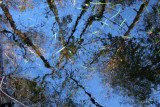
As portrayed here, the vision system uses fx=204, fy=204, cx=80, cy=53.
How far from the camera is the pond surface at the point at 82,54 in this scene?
2.56 metres

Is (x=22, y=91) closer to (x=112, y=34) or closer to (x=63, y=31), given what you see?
(x=63, y=31)

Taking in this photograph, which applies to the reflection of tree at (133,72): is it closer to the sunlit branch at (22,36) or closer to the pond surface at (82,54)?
the pond surface at (82,54)

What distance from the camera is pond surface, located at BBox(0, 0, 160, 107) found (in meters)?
2.56

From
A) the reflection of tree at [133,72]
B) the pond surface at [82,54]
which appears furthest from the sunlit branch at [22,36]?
the reflection of tree at [133,72]

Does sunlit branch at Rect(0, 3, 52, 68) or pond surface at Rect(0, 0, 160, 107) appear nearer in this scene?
pond surface at Rect(0, 0, 160, 107)

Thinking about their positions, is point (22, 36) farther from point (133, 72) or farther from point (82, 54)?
point (133, 72)

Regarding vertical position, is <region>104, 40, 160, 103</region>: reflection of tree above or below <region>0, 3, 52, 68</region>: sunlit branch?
below

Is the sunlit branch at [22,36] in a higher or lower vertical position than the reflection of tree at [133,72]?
higher

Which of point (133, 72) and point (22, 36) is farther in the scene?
point (22, 36)

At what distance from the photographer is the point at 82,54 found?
8.79ft

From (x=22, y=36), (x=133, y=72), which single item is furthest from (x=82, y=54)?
(x=22, y=36)

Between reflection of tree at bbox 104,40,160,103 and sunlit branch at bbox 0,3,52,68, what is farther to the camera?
sunlit branch at bbox 0,3,52,68

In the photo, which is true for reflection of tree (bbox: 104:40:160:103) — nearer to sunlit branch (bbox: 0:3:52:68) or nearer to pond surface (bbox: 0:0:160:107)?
pond surface (bbox: 0:0:160:107)

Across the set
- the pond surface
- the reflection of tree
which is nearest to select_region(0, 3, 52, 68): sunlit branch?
the pond surface
